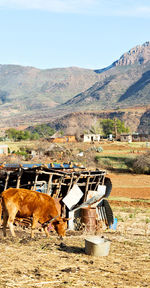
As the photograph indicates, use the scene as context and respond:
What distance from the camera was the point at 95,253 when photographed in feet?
28.2

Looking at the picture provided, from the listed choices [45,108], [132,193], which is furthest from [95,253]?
[45,108]

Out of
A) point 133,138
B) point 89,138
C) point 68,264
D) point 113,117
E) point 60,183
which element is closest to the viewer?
point 68,264

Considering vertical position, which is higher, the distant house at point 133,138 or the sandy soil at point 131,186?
the distant house at point 133,138

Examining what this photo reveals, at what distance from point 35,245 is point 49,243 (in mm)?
401

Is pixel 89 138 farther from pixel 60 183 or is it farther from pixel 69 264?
pixel 69 264

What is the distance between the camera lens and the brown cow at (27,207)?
1030cm

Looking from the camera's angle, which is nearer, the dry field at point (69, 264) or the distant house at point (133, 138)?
the dry field at point (69, 264)

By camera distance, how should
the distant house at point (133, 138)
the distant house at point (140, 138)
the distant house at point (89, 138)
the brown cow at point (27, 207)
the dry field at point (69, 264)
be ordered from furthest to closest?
the distant house at point (140, 138) → the distant house at point (133, 138) → the distant house at point (89, 138) → the brown cow at point (27, 207) → the dry field at point (69, 264)

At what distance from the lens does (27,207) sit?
34.3 feet

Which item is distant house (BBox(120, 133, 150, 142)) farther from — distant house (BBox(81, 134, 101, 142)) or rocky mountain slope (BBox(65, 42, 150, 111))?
rocky mountain slope (BBox(65, 42, 150, 111))

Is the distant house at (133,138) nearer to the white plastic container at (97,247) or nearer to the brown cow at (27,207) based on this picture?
the brown cow at (27,207)

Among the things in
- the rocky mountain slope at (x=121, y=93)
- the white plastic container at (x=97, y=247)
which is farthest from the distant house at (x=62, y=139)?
the rocky mountain slope at (x=121, y=93)

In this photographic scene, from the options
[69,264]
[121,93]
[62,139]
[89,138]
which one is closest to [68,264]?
[69,264]

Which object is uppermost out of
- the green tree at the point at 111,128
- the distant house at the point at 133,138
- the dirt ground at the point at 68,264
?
the green tree at the point at 111,128
